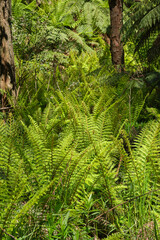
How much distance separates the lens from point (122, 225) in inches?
44.5

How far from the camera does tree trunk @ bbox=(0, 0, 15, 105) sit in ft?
7.46

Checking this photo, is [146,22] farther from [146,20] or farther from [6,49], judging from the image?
[6,49]

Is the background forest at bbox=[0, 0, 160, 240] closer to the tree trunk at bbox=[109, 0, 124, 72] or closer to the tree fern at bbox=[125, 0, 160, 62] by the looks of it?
the tree fern at bbox=[125, 0, 160, 62]

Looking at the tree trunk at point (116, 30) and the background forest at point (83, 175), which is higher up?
the tree trunk at point (116, 30)

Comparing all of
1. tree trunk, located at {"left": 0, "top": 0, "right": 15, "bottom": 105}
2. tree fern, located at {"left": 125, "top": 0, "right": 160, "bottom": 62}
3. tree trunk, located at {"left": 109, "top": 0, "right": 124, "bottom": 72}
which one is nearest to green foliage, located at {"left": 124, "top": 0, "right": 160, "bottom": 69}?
tree fern, located at {"left": 125, "top": 0, "right": 160, "bottom": 62}

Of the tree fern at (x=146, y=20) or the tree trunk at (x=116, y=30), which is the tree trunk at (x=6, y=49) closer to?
the tree fern at (x=146, y=20)

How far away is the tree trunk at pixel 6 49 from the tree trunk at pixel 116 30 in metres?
1.52

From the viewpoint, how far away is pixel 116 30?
3.39 meters

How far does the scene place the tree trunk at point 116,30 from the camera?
328cm

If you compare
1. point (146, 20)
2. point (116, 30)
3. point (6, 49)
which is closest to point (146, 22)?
point (146, 20)

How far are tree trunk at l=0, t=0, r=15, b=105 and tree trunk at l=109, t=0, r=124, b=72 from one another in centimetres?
152

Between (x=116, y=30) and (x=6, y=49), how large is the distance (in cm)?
175

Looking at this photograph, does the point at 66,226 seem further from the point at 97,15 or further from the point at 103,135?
the point at 97,15

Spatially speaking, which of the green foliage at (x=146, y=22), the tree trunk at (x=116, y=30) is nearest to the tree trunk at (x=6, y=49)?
the green foliage at (x=146, y=22)
